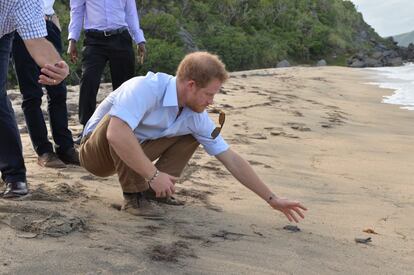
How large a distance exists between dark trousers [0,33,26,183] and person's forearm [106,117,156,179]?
705mm

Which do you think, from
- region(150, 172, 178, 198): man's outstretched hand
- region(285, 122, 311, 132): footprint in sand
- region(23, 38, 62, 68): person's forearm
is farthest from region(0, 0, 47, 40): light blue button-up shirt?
region(285, 122, 311, 132): footprint in sand

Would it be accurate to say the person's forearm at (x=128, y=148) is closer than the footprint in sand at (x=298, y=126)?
Yes

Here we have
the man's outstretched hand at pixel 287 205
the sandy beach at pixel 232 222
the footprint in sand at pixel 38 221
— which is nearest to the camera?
the sandy beach at pixel 232 222

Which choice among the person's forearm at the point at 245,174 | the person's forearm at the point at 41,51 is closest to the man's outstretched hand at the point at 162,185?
the person's forearm at the point at 245,174

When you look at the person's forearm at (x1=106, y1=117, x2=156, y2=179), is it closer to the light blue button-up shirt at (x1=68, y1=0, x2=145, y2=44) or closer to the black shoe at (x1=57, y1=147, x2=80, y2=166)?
the black shoe at (x1=57, y1=147, x2=80, y2=166)

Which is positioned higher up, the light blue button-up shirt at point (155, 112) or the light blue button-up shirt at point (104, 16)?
the light blue button-up shirt at point (104, 16)

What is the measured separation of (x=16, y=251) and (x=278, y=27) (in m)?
39.0

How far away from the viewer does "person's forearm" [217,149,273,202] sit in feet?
8.79

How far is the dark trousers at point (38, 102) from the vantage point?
359cm

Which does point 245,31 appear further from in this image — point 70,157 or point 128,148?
point 128,148

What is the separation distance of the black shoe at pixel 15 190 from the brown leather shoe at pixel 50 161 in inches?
32.6

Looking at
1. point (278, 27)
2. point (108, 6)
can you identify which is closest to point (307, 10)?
point (278, 27)

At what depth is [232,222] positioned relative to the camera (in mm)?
2918

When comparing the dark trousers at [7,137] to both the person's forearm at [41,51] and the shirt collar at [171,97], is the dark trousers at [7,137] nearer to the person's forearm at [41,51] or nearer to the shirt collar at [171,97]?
the person's forearm at [41,51]
